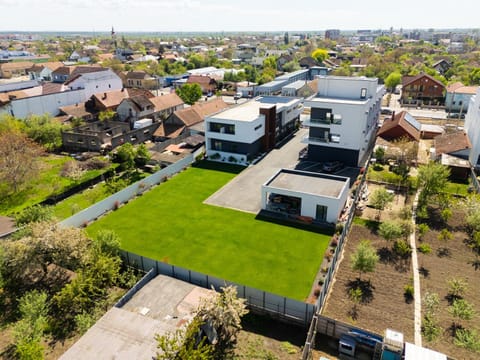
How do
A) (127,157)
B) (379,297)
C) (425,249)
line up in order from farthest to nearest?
(127,157) < (425,249) < (379,297)

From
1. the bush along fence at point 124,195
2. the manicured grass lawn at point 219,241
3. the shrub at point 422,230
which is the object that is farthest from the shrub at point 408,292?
the bush along fence at point 124,195

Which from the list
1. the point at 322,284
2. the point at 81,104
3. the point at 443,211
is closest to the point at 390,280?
the point at 322,284

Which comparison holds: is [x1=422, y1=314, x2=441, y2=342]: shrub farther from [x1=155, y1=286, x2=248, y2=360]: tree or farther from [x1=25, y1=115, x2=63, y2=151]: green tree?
[x1=25, y1=115, x2=63, y2=151]: green tree

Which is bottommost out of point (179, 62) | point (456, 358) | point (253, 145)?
point (456, 358)

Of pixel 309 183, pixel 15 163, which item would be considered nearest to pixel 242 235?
pixel 309 183

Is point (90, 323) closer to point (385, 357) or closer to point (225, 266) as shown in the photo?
point (225, 266)

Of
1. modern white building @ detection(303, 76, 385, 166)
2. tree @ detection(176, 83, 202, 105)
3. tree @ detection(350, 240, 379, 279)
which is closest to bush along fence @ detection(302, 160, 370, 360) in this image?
tree @ detection(350, 240, 379, 279)

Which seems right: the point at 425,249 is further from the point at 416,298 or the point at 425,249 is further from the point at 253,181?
the point at 253,181
